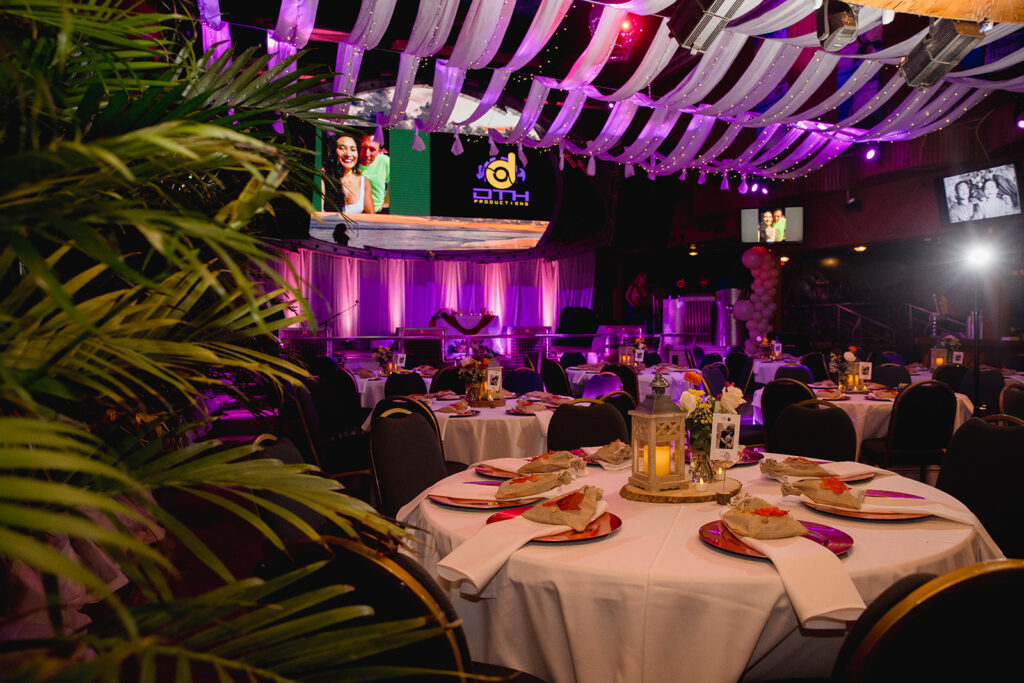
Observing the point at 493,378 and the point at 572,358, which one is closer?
the point at 493,378

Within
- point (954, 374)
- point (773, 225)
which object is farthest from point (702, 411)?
point (773, 225)

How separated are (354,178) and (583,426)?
13.4 metres

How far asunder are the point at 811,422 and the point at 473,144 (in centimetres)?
1383

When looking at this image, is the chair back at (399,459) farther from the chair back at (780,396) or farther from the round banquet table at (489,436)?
the chair back at (780,396)

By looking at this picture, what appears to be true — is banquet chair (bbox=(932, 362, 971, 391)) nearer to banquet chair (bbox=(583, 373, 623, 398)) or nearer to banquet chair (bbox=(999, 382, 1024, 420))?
banquet chair (bbox=(999, 382, 1024, 420))

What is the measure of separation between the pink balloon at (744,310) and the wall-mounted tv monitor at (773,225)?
131 cm

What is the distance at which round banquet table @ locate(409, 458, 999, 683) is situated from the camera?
134 cm

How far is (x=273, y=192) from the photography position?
2.54 ft

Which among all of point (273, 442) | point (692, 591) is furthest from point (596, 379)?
point (692, 591)

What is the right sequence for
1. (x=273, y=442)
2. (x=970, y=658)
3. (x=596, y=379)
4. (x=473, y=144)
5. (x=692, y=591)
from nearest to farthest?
(x=970, y=658), (x=692, y=591), (x=273, y=442), (x=596, y=379), (x=473, y=144)

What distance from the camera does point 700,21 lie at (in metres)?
4.57

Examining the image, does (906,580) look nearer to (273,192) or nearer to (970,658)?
(970,658)

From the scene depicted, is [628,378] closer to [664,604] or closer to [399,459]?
[399,459]

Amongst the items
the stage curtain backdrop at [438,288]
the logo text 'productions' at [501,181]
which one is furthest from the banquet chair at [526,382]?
the logo text 'productions' at [501,181]
